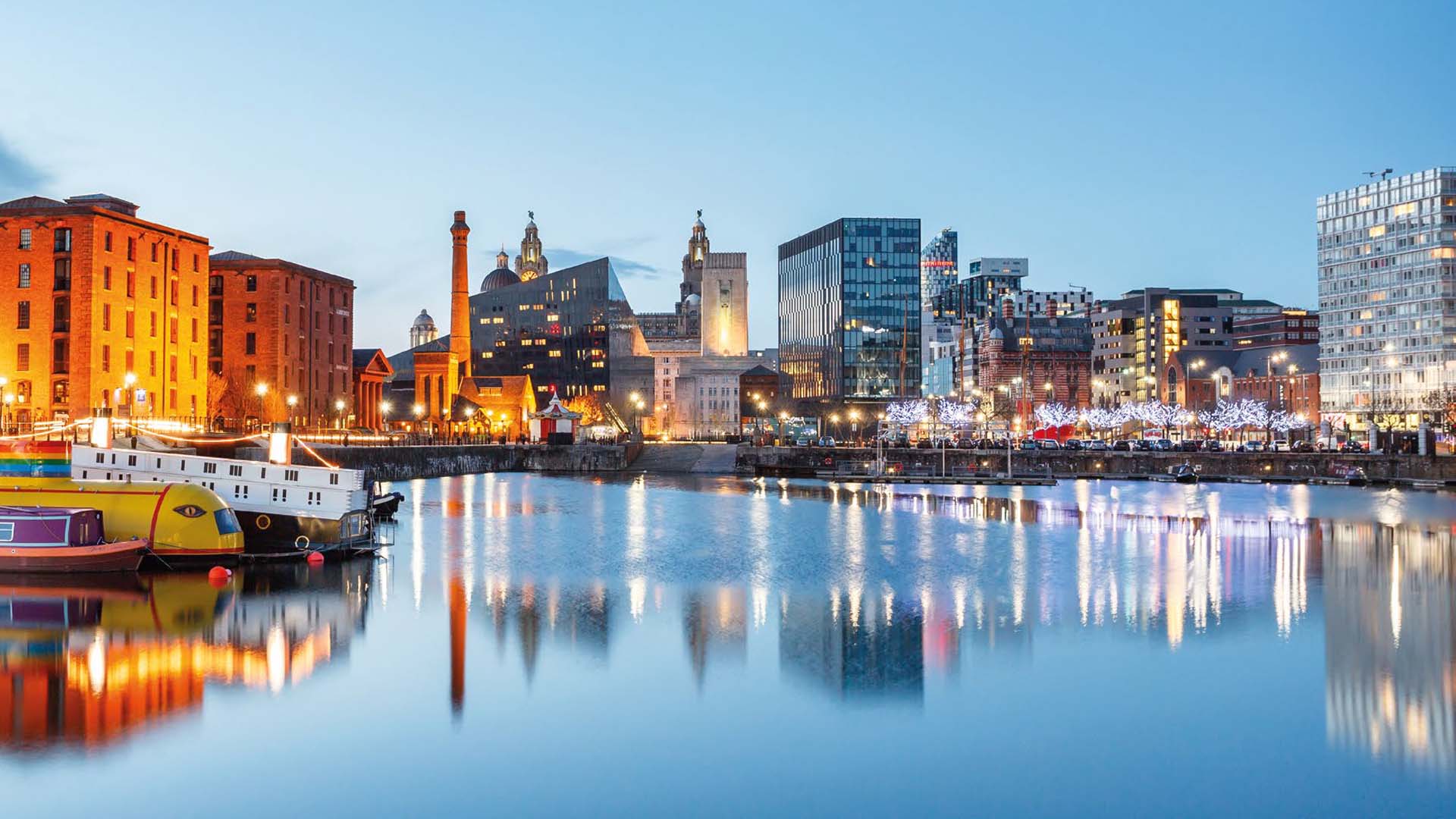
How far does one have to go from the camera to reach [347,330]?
126438mm

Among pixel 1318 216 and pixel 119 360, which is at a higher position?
pixel 1318 216

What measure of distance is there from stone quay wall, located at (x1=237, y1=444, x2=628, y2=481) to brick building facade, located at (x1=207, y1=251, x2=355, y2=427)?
11778 mm

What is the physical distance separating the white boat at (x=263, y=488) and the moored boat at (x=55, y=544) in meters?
4.92

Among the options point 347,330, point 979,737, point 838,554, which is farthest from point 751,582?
point 347,330

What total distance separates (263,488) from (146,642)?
51.1 ft

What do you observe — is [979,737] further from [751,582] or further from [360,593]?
[360,593]

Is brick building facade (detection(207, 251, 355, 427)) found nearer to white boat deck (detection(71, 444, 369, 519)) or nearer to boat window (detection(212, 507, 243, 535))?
white boat deck (detection(71, 444, 369, 519))

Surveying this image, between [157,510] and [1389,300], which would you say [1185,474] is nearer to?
[157,510]

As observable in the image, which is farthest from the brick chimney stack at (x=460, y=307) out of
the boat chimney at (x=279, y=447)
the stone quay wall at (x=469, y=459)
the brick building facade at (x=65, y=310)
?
the boat chimney at (x=279, y=447)

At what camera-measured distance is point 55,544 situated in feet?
125

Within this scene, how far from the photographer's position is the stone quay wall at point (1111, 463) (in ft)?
343

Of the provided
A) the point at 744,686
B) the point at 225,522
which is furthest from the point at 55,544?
the point at 744,686

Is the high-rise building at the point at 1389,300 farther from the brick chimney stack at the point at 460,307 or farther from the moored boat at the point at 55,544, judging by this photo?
the moored boat at the point at 55,544

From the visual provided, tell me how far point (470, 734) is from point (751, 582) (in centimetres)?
1908
